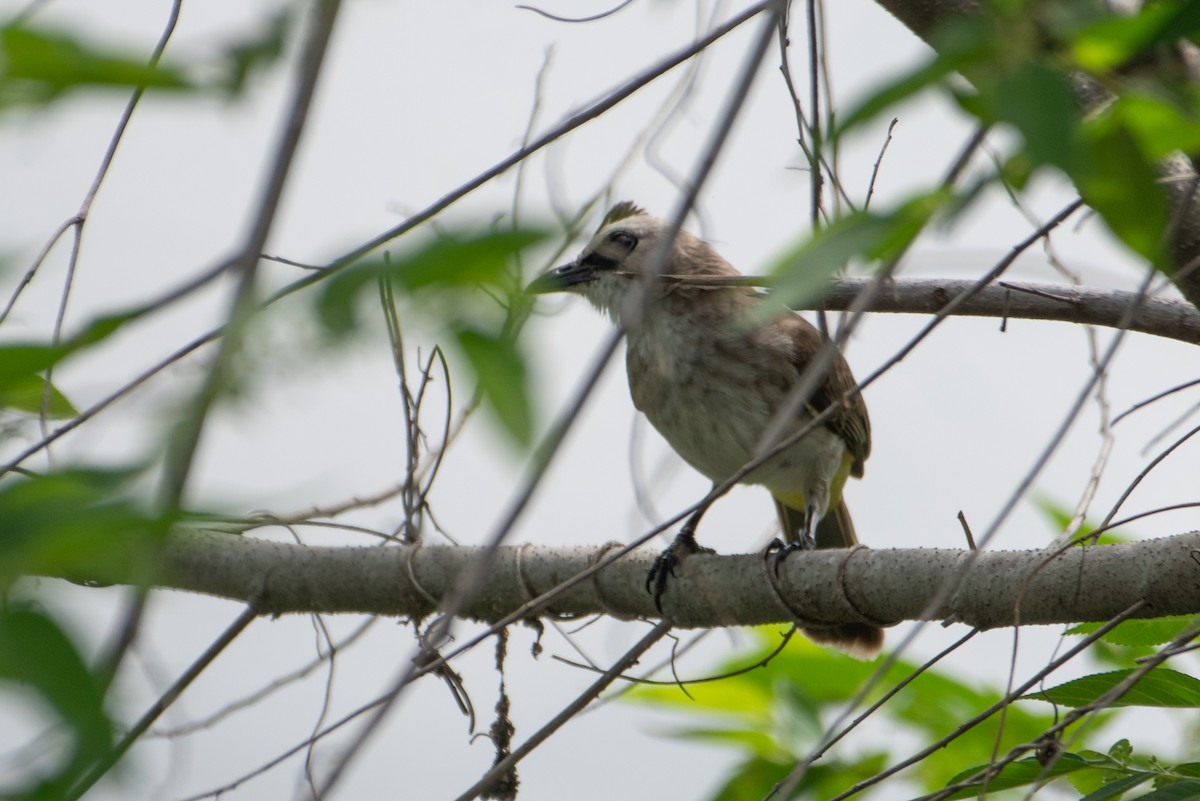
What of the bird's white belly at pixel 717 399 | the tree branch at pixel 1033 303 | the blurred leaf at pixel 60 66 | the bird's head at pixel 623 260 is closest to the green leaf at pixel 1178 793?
the tree branch at pixel 1033 303

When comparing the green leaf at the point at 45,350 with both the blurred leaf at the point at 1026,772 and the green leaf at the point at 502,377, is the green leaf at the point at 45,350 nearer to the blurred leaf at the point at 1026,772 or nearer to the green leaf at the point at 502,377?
the green leaf at the point at 502,377

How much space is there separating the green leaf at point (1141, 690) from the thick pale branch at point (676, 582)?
225mm

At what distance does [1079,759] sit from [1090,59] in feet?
5.19

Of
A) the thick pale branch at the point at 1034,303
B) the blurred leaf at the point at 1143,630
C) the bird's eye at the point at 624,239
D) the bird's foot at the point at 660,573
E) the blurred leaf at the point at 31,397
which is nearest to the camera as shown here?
the blurred leaf at the point at 31,397

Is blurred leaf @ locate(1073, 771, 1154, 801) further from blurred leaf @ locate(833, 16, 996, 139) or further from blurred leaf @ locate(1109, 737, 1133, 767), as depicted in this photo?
blurred leaf @ locate(833, 16, 996, 139)

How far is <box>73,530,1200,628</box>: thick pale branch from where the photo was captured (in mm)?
2475

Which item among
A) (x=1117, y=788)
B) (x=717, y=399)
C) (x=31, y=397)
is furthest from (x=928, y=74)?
(x=717, y=399)

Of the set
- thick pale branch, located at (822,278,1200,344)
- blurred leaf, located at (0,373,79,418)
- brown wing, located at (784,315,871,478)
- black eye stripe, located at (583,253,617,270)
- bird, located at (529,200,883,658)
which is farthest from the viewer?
black eye stripe, located at (583,253,617,270)

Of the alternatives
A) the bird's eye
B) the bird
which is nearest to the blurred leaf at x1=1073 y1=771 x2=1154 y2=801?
the bird

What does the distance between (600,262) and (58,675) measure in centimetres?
419

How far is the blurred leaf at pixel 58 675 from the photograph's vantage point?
71 cm

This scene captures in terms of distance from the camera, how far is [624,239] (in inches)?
202

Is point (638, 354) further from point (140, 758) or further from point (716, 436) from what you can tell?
point (140, 758)

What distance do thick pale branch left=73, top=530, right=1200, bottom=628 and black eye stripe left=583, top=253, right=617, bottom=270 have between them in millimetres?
1787
